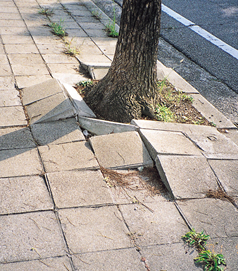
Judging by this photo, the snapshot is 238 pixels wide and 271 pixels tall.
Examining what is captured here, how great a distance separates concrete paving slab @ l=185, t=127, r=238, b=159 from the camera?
317 centimetres

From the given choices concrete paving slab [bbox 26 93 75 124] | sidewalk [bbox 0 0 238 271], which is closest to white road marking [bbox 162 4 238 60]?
sidewalk [bbox 0 0 238 271]

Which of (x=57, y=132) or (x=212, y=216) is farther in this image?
(x=57, y=132)

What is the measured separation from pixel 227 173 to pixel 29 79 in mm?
2962

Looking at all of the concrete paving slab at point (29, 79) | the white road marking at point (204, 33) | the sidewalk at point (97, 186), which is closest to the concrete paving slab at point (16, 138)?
the sidewalk at point (97, 186)

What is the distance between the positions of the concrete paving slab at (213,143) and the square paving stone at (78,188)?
1.18 metres

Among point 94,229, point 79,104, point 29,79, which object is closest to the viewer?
point 94,229

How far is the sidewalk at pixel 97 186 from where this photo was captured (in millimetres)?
2107

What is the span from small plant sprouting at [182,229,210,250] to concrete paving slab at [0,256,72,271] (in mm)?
893

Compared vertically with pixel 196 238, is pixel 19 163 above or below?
below

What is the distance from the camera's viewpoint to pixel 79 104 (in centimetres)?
364

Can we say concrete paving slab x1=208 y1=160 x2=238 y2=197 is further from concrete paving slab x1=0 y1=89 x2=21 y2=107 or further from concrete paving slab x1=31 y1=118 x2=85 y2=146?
concrete paving slab x1=0 y1=89 x2=21 y2=107

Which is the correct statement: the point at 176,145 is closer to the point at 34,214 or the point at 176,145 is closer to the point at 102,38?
the point at 34,214

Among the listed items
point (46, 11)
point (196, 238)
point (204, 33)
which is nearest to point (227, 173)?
point (196, 238)

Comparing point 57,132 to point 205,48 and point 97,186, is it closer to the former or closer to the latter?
point 97,186
